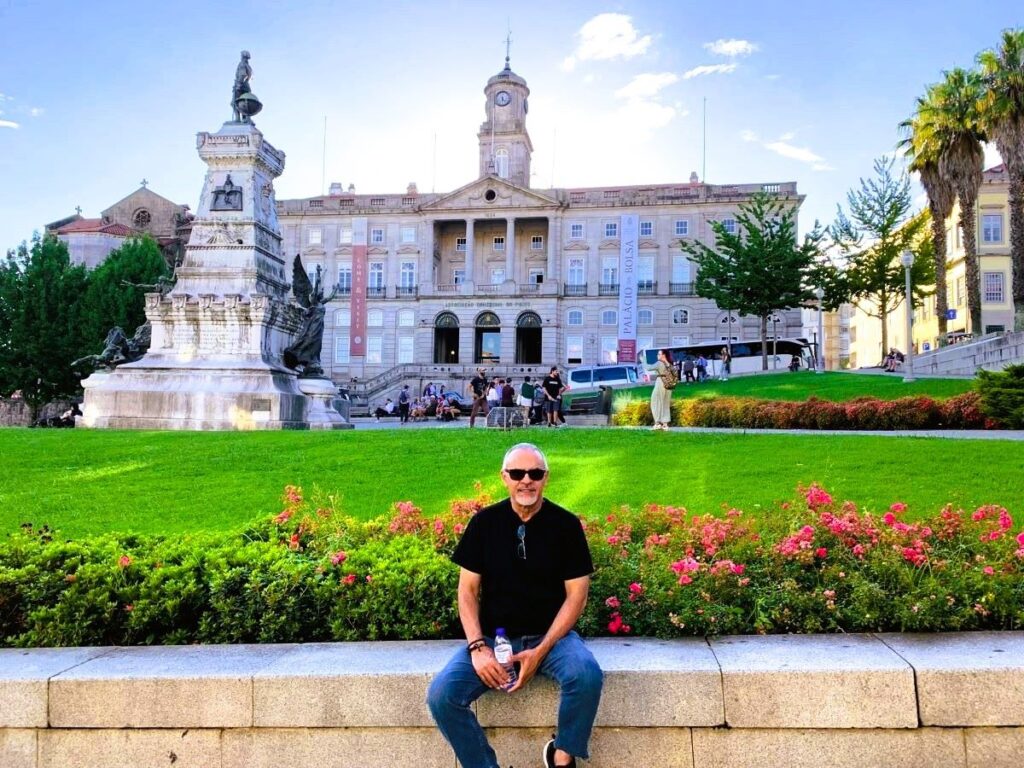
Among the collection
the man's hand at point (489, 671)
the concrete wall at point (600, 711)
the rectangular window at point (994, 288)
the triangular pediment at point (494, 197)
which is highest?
the triangular pediment at point (494, 197)

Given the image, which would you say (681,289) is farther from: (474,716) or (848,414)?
(474,716)

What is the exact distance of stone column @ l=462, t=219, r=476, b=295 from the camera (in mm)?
60906

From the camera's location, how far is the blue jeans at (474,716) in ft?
11.6

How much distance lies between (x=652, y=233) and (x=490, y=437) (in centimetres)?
4948

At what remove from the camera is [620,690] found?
3727 mm

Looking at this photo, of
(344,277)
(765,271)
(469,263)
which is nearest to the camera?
(765,271)

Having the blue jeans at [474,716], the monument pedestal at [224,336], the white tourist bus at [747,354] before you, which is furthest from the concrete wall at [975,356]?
the blue jeans at [474,716]

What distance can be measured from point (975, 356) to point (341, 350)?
45304 millimetres

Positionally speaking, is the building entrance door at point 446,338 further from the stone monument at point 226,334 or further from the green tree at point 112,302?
the stone monument at point 226,334

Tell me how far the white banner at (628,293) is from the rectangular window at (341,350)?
2138 centimetres

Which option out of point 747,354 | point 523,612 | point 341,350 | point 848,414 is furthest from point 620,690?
point 341,350

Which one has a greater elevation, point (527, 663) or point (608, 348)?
point (608, 348)

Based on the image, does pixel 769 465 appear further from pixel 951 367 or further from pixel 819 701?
pixel 951 367

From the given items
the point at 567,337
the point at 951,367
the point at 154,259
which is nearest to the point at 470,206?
the point at 567,337
